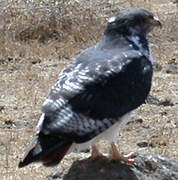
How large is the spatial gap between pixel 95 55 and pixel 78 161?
0.88 meters

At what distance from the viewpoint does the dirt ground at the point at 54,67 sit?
311 inches

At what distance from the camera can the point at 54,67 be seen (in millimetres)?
10953

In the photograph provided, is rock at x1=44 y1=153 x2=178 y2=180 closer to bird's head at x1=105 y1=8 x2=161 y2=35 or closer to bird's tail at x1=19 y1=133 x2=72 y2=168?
bird's tail at x1=19 y1=133 x2=72 y2=168

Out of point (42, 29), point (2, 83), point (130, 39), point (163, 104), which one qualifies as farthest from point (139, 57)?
point (42, 29)

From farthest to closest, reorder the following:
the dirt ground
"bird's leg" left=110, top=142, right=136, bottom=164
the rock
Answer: the dirt ground, "bird's leg" left=110, top=142, right=136, bottom=164, the rock

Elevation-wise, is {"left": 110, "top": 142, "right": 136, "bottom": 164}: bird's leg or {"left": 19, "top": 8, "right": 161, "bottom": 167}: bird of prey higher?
{"left": 19, "top": 8, "right": 161, "bottom": 167}: bird of prey

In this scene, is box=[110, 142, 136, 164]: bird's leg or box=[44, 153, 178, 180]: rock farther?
box=[110, 142, 136, 164]: bird's leg

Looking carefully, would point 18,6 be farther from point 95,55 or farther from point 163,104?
point 95,55

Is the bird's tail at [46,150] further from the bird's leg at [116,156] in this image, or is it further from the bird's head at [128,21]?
the bird's head at [128,21]

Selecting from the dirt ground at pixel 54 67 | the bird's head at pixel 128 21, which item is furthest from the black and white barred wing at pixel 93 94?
the dirt ground at pixel 54 67

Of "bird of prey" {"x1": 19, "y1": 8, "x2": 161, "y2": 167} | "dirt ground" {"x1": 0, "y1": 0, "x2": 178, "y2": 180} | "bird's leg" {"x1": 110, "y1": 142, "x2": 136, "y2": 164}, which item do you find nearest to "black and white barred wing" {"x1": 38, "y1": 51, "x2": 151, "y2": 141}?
"bird of prey" {"x1": 19, "y1": 8, "x2": 161, "y2": 167}

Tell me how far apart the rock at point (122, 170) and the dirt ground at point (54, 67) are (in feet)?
0.49

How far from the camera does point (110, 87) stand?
5414 millimetres

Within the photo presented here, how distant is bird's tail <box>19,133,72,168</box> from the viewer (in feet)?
16.4
